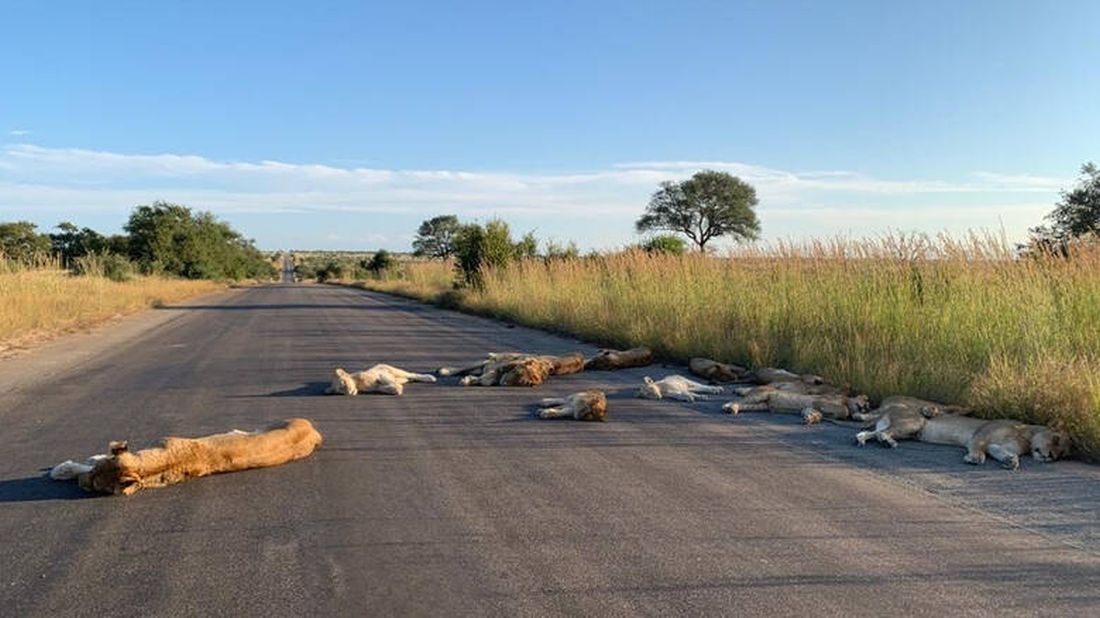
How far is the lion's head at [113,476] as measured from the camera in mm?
5336

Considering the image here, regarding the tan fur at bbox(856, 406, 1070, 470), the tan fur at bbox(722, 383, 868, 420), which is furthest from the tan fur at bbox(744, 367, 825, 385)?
the tan fur at bbox(856, 406, 1070, 470)

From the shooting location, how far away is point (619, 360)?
39.0 ft

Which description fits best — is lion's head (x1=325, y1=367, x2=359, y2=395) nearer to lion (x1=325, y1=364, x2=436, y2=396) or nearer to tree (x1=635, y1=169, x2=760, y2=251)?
lion (x1=325, y1=364, x2=436, y2=396)

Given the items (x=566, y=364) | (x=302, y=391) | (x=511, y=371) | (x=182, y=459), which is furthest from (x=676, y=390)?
(x=182, y=459)

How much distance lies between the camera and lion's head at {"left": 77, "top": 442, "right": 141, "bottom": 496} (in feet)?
17.5

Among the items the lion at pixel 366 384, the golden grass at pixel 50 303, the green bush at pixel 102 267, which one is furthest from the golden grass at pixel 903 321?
the green bush at pixel 102 267

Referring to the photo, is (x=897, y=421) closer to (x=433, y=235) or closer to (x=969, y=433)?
(x=969, y=433)

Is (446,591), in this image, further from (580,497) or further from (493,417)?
(493,417)

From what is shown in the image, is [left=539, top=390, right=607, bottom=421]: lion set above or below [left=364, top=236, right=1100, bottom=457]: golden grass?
below

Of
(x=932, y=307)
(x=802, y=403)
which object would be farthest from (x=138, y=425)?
(x=932, y=307)

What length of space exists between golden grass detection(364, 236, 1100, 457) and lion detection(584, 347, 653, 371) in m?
0.89

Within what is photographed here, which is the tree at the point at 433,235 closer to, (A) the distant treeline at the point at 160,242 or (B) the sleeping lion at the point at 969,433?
(A) the distant treeline at the point at 160,242

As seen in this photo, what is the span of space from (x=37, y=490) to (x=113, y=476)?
662 mm

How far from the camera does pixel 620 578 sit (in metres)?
4.00
